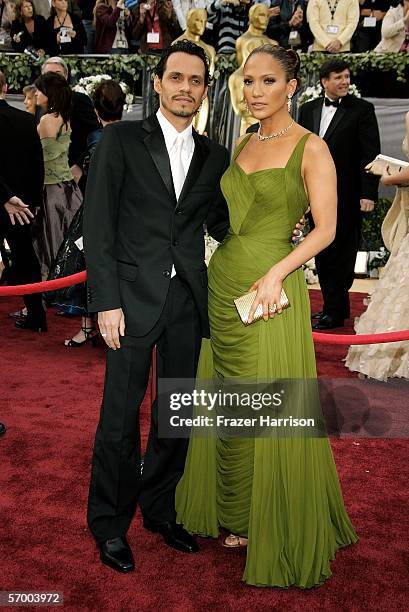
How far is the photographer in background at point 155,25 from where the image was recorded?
11164 mm

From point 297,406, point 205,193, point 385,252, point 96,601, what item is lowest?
point 385,252

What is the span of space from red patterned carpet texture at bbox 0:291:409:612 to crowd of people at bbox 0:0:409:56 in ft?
25.4

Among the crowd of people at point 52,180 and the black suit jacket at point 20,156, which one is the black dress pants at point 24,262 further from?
the black suit jacket at point 20,156

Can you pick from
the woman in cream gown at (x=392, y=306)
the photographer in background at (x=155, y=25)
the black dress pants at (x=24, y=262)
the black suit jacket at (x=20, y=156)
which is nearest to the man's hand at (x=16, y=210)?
the black suit jacket at (x=20, y=156)

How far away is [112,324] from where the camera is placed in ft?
8.39

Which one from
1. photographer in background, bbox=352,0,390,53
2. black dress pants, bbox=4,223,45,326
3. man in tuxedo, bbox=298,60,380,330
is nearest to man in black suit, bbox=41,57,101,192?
black dress pants, bbox=4,223,45,326

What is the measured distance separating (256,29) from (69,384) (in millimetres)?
6222

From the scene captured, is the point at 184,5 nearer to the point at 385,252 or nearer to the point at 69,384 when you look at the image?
the point at 385,252

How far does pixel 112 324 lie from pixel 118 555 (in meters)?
0.88

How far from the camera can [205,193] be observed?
2670 millimetres

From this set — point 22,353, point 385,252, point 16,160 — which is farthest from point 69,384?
point 385,252

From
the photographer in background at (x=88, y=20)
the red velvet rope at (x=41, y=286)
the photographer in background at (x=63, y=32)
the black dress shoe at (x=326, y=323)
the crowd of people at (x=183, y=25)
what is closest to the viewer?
the red velvet rope at (x=41, y=286)

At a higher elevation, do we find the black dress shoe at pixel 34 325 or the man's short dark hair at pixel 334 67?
the man's short dark hair at pixel 334 67

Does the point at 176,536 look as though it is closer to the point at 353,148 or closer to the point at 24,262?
the point at 24,262
